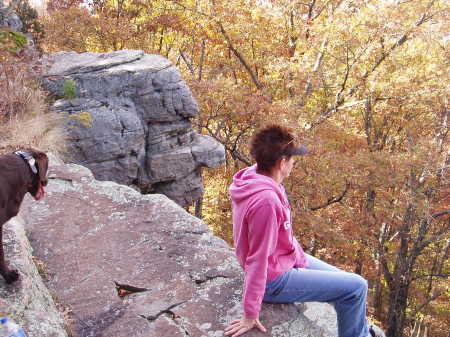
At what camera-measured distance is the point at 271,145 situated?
271 cm

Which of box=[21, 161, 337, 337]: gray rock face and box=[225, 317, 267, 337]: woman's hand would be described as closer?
box=[225, 317, 267, 337]: woman's hand

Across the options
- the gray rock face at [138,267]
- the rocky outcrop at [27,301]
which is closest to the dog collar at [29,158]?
the rocky outcrop at [27,301]

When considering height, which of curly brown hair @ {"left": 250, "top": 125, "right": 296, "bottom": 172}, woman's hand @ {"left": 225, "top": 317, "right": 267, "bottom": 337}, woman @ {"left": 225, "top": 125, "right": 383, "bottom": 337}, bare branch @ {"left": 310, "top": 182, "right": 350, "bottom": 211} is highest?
curly brown hair @ {"left": 250, "top": 125, "right": 296, "bottom": 172}

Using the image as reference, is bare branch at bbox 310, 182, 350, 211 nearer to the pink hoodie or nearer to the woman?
the woman

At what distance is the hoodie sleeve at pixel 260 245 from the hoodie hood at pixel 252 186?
0.13 meters

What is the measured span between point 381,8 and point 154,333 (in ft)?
32.5

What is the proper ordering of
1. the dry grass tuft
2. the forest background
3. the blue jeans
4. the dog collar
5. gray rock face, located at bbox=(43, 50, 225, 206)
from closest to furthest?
the blue jeans < the dog collar < the dry grass tuft < gray rock face, located at bbox=(43, 50, 225, 206) < the forest background

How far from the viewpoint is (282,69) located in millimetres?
12289

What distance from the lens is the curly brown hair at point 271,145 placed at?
107 inches

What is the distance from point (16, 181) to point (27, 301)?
0.90 m

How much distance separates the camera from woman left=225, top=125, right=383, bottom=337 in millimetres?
2551

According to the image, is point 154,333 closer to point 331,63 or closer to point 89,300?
point 89,300

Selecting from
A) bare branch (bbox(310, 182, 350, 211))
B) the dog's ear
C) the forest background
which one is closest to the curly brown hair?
the dog's ear

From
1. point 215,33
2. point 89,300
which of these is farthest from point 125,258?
point 215,33
